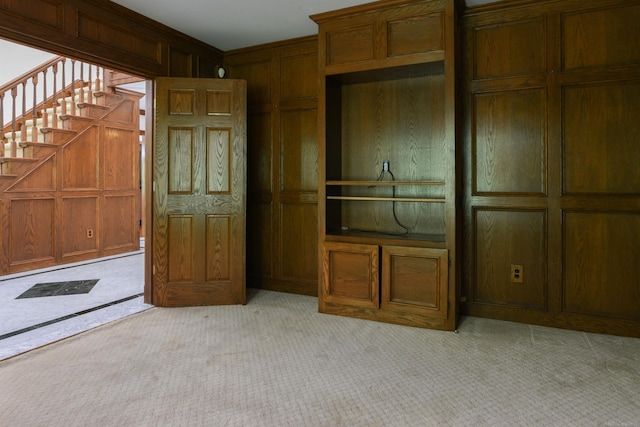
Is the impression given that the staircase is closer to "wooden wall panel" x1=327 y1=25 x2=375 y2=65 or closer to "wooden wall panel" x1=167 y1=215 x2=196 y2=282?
"wooden wall panel" x1=167 y1=215 x2=196 y2=282

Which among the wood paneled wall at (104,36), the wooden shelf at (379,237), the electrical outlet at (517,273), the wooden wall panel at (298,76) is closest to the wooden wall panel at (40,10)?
the wood paneled wall at (104,36)

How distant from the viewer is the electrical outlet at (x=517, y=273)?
10.5ft

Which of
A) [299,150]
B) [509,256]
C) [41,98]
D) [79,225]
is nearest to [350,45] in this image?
[299,150]

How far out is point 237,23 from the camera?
358 centimetres

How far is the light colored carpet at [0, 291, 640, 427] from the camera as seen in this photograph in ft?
6.18

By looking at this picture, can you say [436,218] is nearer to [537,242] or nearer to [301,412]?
[537,242]

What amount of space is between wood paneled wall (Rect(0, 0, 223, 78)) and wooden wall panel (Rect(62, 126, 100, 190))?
9.49ft

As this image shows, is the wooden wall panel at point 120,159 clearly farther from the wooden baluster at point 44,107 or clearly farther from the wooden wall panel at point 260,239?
the wooden wall panel at point 260,239

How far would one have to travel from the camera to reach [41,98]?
6148 millimetres

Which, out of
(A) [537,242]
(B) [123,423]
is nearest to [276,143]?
(A) [537,242]

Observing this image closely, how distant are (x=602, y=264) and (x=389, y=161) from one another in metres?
1.85

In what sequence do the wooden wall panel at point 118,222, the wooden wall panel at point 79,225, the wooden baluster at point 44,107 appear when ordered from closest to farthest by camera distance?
the wooden baluster at point 44,107
the wooden wall panel at point 79,225
the wooden wall panel at point 118,222

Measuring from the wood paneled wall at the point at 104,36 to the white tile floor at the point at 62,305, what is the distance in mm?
2100

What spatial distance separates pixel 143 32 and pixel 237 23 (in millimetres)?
825
